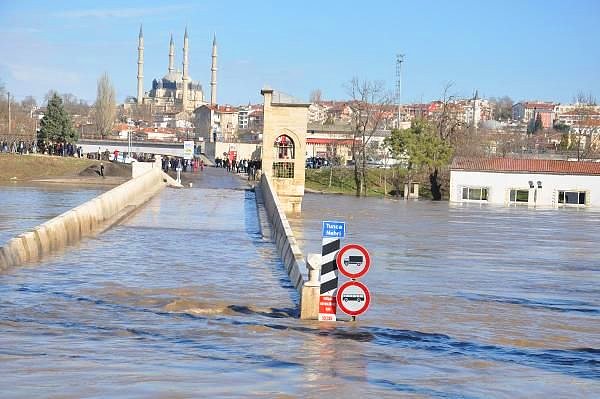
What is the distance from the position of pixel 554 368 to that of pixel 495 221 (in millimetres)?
39323

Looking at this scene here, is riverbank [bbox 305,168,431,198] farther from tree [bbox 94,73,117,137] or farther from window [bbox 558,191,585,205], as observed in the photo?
tree [bbox 94,73,117,137]

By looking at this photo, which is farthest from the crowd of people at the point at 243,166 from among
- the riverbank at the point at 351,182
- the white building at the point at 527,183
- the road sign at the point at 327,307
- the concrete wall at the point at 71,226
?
the road sign at the point at 327,307

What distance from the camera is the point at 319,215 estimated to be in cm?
4978

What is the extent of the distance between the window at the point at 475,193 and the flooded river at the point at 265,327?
48.0 m

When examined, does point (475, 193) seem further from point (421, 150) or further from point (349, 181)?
point (349, 181)

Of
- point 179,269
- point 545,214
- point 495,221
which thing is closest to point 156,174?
point 495,221

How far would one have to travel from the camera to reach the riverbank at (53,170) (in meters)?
64.2

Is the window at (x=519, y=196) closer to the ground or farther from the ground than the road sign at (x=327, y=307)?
closer to the ground

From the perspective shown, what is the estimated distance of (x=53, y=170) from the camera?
72.4 meters

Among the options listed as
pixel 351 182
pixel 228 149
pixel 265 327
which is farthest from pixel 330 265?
pixel 228 149

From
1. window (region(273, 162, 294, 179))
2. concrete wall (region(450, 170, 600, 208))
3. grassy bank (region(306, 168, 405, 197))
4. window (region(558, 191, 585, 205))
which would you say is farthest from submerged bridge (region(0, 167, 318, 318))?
grassy bank (region(306, 168, 405, 197))

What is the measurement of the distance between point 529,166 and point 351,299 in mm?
64866

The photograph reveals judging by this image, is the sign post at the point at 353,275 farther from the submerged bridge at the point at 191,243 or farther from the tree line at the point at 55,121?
the tree line at the point at 55,121

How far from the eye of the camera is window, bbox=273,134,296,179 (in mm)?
52656
